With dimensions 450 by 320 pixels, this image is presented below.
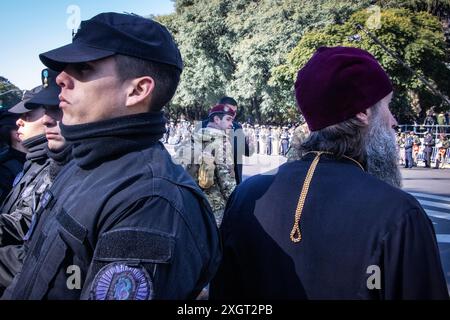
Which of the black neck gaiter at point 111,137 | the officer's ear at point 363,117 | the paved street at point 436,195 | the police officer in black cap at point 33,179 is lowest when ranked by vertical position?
the paved street at point 436,195

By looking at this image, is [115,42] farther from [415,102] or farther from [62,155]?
[415,102]

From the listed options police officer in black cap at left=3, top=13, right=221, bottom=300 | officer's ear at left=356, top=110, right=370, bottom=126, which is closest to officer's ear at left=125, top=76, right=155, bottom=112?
police officer in black cap at left=3, top=13, right=221, bottom=300

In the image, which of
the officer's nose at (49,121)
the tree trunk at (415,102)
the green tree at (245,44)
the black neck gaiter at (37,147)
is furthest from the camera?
the green tree at (245,44)

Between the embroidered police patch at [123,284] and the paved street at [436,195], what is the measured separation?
454 centimetres

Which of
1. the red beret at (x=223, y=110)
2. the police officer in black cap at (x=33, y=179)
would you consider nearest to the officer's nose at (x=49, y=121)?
the police officer in black cap at (x=33, y=179)

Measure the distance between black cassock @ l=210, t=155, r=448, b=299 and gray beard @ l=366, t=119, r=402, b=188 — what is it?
0.13 m

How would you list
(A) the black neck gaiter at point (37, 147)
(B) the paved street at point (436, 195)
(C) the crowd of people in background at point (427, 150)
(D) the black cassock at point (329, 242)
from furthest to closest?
(C) the crowd of people in background at point (427, 150), (B) the paved street at point (436, 195), (A) the black neck gaiter at point (37, 147), (D) the black cassock at point (329, 242)

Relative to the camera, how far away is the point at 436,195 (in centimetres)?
1261

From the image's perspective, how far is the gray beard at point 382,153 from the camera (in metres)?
1.70

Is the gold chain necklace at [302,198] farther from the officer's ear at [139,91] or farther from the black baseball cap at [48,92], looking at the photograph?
the black baseball cap at [48,92]

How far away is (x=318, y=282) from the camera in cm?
150

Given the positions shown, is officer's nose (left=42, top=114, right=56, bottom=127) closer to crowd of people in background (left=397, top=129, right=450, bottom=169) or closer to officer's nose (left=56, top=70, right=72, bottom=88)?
officer's nose (left=56, top=70, right=72, bottom=88)

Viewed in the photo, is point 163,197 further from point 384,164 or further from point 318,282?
point 384,164

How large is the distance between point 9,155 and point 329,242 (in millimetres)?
3868
